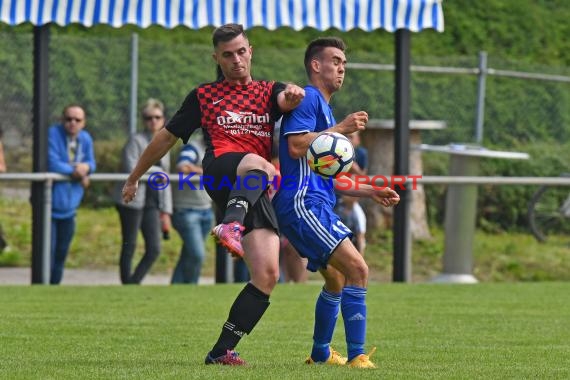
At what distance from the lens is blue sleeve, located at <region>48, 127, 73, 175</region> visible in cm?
1362

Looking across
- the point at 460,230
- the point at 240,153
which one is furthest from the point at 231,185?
Result: the point at 460,230

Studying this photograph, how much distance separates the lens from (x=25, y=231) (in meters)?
17.4

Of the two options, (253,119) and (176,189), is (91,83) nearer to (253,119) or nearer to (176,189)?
(176,189)

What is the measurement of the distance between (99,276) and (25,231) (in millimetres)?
1705

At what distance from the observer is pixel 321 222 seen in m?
7.21

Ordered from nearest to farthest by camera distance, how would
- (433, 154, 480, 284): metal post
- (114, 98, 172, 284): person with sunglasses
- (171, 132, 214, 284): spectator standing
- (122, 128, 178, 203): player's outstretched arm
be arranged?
1. (122, 128, 178, 203): player's outstretched arm
2. (114, 98, 172, 284): person with sunglasses
3. (171, 132, 214, 284): spectator standing
4. (433, 154, 480, 284): metal post

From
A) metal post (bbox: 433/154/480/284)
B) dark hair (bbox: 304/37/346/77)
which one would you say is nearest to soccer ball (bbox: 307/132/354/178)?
dark hair (bbox: 304/37/346/77)

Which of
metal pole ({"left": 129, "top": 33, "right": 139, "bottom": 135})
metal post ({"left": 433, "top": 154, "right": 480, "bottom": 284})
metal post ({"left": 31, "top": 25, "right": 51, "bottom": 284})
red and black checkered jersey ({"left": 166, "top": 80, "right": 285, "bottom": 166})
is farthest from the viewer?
metal pole ({"left": 129, "top": 33, "right": 139, "bottom": 135})

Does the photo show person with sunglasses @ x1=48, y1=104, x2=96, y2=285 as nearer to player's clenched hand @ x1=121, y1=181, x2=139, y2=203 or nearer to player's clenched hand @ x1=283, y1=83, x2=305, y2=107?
player's clenched hand @ x1=121, y1=181, x2=139, y2=203

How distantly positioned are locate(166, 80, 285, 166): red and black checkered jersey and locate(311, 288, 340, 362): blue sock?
0.87 metres

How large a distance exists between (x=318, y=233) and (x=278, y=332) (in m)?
2.46

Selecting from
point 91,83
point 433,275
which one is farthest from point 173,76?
point 433,275

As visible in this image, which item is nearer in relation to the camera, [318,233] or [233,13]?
[318,233]

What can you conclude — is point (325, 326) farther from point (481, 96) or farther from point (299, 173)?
point (481, 96)
